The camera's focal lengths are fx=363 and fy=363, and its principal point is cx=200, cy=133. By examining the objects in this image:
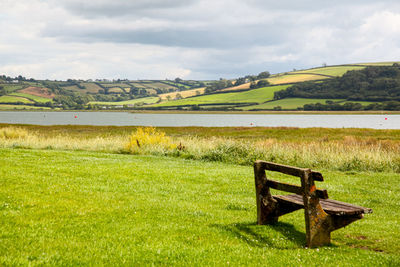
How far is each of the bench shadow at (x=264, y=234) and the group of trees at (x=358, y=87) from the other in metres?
167

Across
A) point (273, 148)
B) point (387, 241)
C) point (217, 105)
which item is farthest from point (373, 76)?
point (387, 241)

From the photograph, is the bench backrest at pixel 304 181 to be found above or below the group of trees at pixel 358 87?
below

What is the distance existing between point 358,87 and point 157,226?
180189 millimetres

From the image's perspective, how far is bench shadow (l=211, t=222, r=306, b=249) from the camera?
7480mm

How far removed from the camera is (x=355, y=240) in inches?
324

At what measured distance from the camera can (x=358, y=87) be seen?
559ft

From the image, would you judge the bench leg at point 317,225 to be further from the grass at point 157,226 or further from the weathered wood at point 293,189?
the grass at point 157,226

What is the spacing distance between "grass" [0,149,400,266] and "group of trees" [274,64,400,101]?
162561 millimetres

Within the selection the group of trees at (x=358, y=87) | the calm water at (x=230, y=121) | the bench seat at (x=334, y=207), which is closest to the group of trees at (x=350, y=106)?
the calm water at (x=230, y=121)

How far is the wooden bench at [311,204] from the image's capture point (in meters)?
7.11

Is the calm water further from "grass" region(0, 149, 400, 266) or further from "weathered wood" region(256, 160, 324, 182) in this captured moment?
"weathered wood" region(256, 160, 324, 182)

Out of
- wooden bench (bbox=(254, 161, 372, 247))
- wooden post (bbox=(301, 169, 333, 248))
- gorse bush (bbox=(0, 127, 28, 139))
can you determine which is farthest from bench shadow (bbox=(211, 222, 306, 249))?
gorse bush (bbox=(0, 127, 28, 139))

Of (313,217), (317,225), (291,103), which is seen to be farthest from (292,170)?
Answer: (291,103)

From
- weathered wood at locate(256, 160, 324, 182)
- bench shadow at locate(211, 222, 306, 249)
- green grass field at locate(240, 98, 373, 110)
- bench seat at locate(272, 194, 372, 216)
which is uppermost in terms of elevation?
weathered wood at locate(256, 160, 324, 182)
